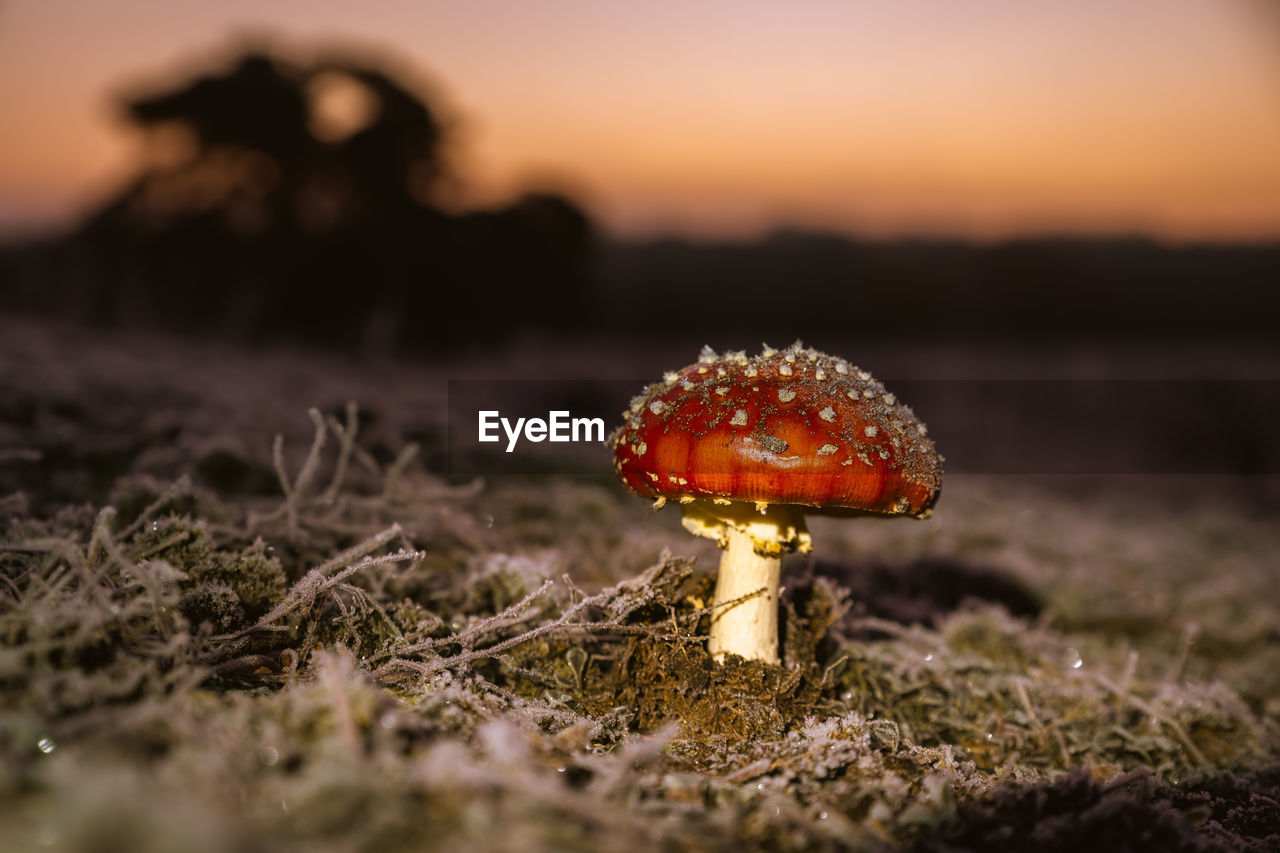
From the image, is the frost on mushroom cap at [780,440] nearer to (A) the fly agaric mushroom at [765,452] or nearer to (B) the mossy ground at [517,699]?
(A) the fly agaric mushroom at [765,452]

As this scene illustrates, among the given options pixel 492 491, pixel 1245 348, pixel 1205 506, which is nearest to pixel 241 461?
pixel 492 491

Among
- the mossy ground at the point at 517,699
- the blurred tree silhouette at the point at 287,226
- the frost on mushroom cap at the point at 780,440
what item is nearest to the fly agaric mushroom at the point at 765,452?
the frost on mushroom cap at the point at 780,440

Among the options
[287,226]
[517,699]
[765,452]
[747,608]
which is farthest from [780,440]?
[287,226]

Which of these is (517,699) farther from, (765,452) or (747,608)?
(765,452)

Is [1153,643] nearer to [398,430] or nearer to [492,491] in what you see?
[492,491]

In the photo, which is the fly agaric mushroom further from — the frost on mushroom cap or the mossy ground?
the mossy ground
